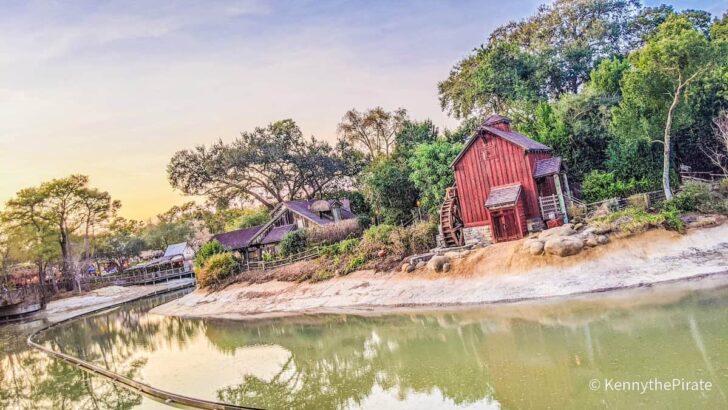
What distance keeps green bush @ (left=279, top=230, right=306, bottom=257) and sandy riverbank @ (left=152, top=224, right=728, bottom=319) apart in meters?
6.37

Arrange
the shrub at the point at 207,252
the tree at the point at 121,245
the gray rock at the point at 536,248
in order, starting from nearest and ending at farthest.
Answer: the gray rock at the point at 536,248
the shrub at the point at 207,252
the tree at the point at 121,245

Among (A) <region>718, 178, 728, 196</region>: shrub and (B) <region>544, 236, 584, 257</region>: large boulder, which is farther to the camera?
(A) <region>718, 178, 728, 196</region>: shrub

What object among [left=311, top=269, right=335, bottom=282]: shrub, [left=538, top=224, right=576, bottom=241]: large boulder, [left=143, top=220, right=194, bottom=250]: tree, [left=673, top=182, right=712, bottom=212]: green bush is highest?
[left=143, top=220, right=194, bottom=250]: tree

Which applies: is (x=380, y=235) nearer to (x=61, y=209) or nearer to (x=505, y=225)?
(x=505, y=225)

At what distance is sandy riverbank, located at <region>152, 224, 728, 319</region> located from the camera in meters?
16.5

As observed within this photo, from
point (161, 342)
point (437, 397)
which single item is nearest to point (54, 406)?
point (161, 342)

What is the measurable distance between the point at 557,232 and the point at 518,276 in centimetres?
310

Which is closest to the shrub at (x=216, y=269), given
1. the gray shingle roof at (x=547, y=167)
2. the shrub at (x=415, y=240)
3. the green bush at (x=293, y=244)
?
the green bush at (x=293, y=244)

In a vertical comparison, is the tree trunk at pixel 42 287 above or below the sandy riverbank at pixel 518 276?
above

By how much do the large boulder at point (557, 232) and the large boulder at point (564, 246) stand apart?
0.75m

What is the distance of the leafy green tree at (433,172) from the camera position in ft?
92.3

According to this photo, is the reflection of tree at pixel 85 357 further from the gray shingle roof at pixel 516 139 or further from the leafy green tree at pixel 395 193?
the gray shingle roof at pixel 516 139

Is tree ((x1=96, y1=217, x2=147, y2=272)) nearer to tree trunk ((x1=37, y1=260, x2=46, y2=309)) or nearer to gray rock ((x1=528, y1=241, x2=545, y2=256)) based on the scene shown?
tree trunk ((x1=37, y1=260, x2=46, y2=309))

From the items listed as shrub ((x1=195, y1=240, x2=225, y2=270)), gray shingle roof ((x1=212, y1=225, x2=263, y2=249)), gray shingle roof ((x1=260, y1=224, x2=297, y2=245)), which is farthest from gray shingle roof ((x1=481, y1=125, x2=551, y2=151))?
gray shingle roof ((x1=212, y1=225, x2=263, y2=249))
